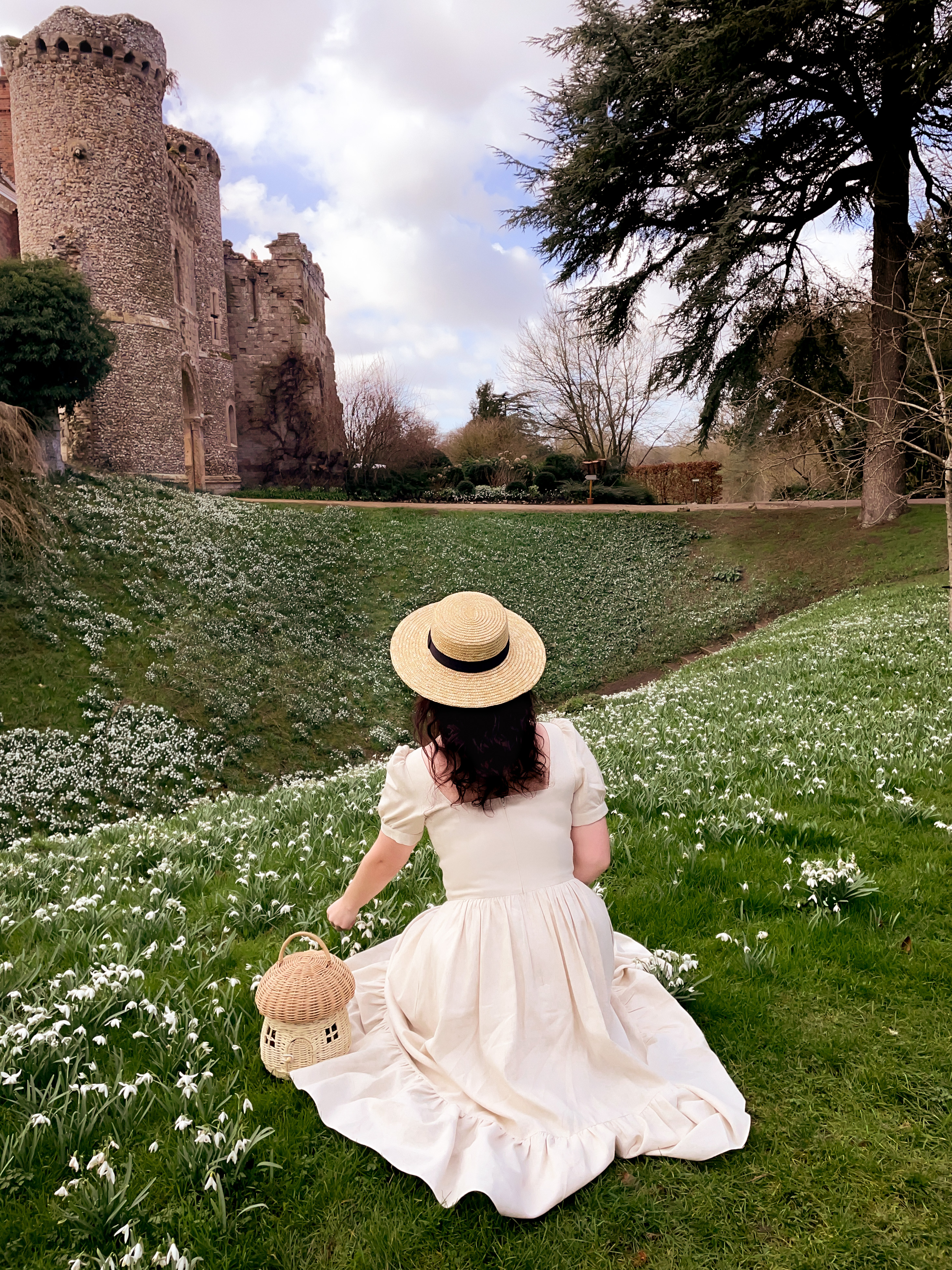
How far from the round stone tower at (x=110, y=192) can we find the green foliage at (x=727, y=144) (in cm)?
1370

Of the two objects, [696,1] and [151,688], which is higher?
[696,1]

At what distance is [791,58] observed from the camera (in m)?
18.8

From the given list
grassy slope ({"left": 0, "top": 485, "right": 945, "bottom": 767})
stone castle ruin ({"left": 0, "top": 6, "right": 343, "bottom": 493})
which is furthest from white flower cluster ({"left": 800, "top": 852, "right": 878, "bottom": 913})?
stone castle ruin ({"left": 0, "top": 6, "right": 343, "bottom": 493})

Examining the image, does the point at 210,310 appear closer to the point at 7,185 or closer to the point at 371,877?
the point at 7,185

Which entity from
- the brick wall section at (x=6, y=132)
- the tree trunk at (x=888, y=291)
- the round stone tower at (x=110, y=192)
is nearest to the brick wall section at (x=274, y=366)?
the round stone tower at (x=110, y=192)

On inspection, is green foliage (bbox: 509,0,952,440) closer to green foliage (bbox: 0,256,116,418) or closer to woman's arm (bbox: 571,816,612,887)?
green foliage (bbox: 0,256,116,418)

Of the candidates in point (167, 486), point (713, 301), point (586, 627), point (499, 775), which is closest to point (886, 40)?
point (713, 301)

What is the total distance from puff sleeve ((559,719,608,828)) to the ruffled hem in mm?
817

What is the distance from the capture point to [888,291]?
20.1 m

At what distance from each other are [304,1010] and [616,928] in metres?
1.80

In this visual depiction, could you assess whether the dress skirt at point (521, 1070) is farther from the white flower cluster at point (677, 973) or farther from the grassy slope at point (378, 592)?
the grassy slope at point (378, 592)

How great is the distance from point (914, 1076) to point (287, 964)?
2.33m

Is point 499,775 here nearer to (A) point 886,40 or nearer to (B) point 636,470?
(A) point 886,40

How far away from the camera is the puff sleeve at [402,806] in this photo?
105 inches
